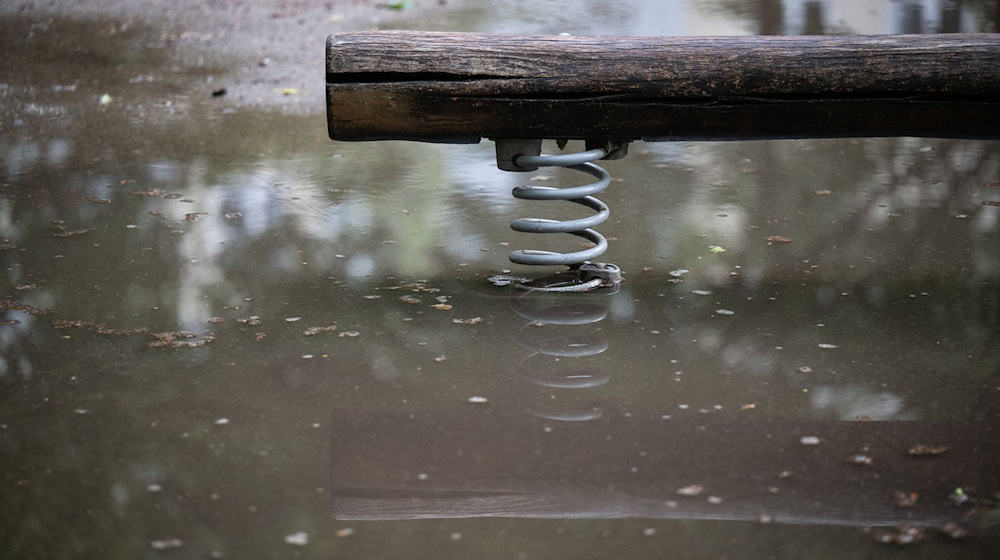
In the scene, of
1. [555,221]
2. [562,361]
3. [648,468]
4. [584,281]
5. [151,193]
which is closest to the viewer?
[648,468]

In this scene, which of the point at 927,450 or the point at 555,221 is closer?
the point at 927,450

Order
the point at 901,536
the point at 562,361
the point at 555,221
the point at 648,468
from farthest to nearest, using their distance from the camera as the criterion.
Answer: the point at 555,221 → the point at 562,361 → the point at 648,468 → the point at 901,536

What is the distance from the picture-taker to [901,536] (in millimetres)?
2602

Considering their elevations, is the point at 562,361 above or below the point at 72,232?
below

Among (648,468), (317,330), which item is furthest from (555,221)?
(648,468)

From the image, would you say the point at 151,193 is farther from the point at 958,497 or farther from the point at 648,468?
the point at 958,497

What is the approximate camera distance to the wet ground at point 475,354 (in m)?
2.72

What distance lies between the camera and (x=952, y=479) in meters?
2.86

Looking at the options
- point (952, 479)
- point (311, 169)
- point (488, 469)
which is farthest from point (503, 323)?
point (311, 169)

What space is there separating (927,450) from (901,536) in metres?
0.49

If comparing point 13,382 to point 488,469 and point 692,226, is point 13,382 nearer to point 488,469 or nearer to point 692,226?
point 488,469

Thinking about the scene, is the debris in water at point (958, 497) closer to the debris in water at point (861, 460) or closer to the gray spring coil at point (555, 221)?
the debris in water at point (861, 460)

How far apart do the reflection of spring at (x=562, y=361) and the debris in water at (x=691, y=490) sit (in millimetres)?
472

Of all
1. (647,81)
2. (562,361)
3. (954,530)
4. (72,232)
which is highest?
(647,81)
